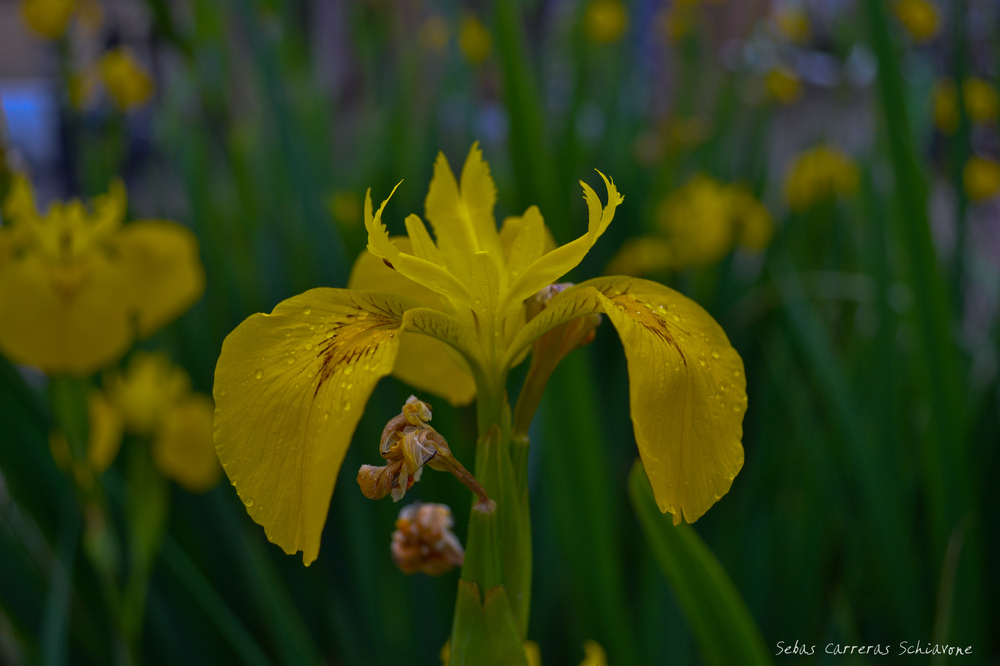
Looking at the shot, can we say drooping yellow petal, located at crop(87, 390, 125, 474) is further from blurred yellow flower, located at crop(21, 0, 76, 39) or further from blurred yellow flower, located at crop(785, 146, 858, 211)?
blurred yellow flower, located at crop(785, 146, 858, 211)

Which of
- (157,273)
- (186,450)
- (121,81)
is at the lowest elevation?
(186,450)

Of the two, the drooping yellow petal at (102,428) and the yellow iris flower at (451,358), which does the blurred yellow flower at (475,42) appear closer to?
the drooping yellow petal at (102,428)

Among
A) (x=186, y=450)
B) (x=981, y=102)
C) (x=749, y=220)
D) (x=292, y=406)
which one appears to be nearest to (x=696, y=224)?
(x=749, y=220)

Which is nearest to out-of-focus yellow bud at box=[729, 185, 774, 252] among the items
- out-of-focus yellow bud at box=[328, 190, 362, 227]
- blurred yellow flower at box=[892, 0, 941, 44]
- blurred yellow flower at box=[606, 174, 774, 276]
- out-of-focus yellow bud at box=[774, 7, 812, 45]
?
blurred yellow flower at box=[606, 174, 774, 276]

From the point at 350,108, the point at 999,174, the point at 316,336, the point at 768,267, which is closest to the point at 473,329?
the point at 316,336

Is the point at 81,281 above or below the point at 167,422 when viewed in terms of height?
above

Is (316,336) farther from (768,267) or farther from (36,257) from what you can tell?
(768,267)

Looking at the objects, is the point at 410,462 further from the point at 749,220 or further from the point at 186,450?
the point at 749,220
